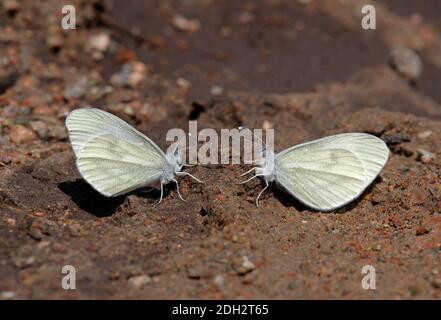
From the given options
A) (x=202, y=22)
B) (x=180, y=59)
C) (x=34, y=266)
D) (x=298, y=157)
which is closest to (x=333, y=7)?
(x=202, y=22)

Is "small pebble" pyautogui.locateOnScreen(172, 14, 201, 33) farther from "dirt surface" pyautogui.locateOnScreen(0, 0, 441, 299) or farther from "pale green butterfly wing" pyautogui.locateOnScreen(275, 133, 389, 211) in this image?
"pale green butterfly wing" pyautogui.locateOnScreen(275, 133, 389, 211)

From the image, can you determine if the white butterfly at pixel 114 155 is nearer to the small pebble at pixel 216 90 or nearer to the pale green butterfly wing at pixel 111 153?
Result: the pale green butterfly wing at pixel 111 153

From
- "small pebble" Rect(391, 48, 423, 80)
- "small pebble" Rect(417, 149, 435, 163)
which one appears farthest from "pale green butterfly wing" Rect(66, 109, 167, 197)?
"small pebble" Rect(391, 48, 423, 80)

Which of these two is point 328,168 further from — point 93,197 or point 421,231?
point 93,197

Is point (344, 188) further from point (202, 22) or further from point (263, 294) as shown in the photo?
point (202, 22)

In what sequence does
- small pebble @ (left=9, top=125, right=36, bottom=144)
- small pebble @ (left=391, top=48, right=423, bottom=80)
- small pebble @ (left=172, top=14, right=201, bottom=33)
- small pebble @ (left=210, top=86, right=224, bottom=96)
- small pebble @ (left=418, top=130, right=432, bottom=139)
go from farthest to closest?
small pebble @ (left=172, top=14, right=201, bottom=33) → small pebble @ (left=391, top=48, right=423, bottom=80) → small pebble @ (left=210, top=86, right=224, bottom=96) → small pebble @ (left=418, top=130, right=432, bottom=139) → small pebble @ (left=9, top=125, right=36, bottom=144)
